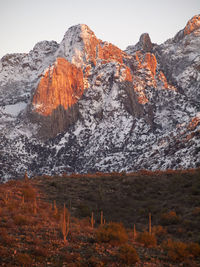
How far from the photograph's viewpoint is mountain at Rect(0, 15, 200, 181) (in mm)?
114188

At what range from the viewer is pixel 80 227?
1641 cm

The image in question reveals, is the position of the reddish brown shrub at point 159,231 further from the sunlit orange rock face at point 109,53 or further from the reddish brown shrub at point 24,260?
the sunlit orange rock face at point 109,53

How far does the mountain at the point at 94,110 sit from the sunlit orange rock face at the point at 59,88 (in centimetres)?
54

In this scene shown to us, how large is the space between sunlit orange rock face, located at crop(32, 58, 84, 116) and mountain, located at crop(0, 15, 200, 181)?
1.76 ft

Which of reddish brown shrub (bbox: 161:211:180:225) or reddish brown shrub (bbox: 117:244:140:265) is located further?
reddish brown shrub (bbox: 161:211:180:225)

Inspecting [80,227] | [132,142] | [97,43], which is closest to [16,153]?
[132,142]

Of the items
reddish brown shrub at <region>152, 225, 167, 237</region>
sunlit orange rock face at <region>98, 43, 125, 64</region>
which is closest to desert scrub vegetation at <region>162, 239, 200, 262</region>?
reddish brown shrub at <region>152, 225, 167, 237</region>

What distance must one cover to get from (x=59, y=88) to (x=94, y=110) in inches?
945

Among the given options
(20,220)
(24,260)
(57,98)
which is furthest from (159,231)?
(57,98)

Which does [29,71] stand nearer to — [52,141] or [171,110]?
[52,141]

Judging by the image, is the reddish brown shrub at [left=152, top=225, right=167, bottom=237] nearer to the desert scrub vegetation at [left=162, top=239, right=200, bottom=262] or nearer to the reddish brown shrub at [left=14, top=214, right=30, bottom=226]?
the desert scrub vegetation at [left=162, top=239, right=200, bottom=262]

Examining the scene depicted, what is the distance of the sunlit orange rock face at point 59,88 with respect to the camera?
151 meters

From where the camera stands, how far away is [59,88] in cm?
15450

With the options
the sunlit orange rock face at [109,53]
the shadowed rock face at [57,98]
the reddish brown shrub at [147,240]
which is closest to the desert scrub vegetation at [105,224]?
the reddish brown shrub at [147,240]
